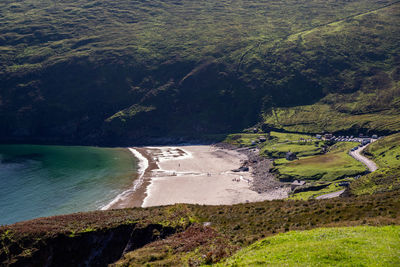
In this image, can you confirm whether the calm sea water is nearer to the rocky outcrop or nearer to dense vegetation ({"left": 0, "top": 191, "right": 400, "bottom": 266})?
dense vegetation ({"left": 0, "top": 191, "right": 400, "bottom": 266})

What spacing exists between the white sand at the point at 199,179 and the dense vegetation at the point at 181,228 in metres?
44.6

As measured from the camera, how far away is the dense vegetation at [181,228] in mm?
29406

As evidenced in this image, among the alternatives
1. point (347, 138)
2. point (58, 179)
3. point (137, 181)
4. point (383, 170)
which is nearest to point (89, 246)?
point (137, 181)

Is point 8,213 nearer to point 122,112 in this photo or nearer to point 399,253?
point 399,253

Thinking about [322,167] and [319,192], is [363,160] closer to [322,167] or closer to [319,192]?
[322,167]

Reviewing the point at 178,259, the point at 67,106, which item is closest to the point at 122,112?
the point at 67,106

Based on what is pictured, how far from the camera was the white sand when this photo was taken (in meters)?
88.1

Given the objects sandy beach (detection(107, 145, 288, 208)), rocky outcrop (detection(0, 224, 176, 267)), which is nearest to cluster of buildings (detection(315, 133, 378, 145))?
sandy beach (detection(107, 145, 288, 208))

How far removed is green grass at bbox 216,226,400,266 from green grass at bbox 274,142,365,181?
250 ft

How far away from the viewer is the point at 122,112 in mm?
195500

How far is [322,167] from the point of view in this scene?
333 feet

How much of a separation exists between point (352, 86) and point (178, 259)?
641 feet

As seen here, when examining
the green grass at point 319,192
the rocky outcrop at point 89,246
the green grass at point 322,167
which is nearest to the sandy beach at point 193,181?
the green grass at point 319,192

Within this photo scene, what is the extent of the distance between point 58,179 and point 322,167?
87.8m
